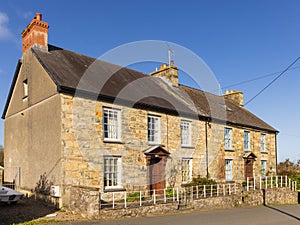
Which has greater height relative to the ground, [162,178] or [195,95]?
[195,95]

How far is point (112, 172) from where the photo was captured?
15758 mm

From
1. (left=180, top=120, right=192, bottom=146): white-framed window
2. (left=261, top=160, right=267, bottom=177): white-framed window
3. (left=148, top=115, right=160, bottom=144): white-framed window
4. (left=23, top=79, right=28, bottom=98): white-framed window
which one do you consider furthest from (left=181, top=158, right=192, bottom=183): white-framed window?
(left=23, top=79, right=28, bottom=98): white-framed window

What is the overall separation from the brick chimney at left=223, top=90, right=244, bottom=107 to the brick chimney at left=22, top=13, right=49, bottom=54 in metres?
19.9

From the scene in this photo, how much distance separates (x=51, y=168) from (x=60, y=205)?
1846mm

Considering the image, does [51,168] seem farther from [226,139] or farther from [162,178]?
[226,139]

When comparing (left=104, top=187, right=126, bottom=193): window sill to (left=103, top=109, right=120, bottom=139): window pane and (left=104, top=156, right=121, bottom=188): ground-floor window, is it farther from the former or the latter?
(left=103, top=109, right=120, bottom=139): window pane

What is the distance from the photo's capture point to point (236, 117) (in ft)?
84.1

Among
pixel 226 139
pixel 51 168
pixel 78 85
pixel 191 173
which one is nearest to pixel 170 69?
pixel 226 139

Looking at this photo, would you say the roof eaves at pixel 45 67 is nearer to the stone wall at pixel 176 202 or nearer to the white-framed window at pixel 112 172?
the white-framed window at pixel 112 172

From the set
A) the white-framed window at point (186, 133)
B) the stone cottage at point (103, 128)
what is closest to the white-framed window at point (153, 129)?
the stone cottage at point (103, 128)

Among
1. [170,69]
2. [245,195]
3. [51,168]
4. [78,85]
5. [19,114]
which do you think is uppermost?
[170,69]

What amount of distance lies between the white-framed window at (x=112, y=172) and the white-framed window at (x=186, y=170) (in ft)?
16.9

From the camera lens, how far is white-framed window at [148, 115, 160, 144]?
18234 millimetres

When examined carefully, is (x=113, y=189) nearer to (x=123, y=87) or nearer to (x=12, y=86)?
(x=123, y=87)
